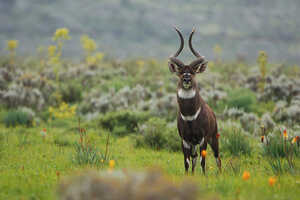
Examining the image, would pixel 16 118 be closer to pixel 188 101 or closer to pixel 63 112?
pixel 63 112

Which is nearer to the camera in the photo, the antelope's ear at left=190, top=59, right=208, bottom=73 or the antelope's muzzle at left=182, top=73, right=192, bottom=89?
the antelope's muzzle at left=182, top=73, right=192, bottom=89

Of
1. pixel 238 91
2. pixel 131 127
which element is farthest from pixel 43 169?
pixel 238 91

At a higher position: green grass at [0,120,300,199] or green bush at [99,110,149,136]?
green bush at [99,110,149,136]

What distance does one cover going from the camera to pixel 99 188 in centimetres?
300

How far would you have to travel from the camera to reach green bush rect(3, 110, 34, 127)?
44.4ft

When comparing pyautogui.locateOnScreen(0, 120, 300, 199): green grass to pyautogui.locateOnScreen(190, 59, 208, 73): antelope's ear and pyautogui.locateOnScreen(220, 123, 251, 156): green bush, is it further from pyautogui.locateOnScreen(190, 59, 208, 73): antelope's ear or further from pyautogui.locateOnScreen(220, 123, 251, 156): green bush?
pyautogui.locateOnScreen(190, 59, 208, 73): antelope's ear

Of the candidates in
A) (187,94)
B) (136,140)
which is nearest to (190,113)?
(187,94)

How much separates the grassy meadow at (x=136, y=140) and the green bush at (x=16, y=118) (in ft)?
0.13

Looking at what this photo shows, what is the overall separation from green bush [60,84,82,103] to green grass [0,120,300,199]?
7.79 m

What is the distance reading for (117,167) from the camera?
7.32 m

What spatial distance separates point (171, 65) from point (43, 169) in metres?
3.66

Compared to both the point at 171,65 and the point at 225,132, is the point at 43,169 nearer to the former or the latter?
the point at 171,65

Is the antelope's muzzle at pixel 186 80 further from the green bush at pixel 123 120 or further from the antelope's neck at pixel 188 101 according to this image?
the green bush at pixel 123 120

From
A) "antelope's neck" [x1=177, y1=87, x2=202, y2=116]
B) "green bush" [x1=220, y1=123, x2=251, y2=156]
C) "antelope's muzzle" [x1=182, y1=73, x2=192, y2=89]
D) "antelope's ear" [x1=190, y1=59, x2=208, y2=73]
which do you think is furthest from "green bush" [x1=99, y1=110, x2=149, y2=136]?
"antelope's muzzle" [x1=182, y1=73, x2=192, y2=89]
